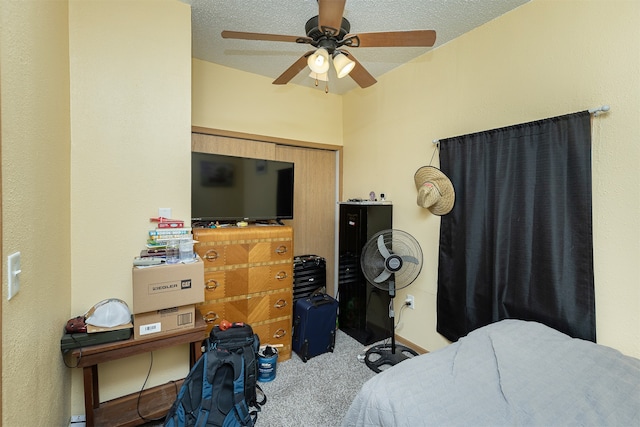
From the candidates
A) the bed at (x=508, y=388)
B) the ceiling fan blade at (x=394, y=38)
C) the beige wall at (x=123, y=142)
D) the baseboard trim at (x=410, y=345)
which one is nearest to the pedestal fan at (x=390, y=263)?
the baseboard trim at (x=410, y=345)

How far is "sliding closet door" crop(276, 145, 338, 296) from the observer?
131 inches

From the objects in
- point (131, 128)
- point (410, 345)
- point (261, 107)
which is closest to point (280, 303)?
point (410, 345)

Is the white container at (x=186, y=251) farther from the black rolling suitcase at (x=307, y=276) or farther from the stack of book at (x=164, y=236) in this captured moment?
the black rolling suitcase at (x=307, y=276)

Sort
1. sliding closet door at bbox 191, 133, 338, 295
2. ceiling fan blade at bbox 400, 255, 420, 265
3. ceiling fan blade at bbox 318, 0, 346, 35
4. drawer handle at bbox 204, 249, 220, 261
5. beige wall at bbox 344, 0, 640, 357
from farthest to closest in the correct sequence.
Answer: sliding closet door at bbox 191, 133, 338, 295
ceiling fan blade at bbox 400, 255, 420, 265
drawer handle at bbox 204, 249, 220, 261
beige wall at bbox 344, 0, 640, 357
ceiling fan blade at bbox 318, 0, 346, 35

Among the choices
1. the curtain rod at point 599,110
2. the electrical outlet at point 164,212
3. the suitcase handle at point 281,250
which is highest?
the curtain rod at point 599,110

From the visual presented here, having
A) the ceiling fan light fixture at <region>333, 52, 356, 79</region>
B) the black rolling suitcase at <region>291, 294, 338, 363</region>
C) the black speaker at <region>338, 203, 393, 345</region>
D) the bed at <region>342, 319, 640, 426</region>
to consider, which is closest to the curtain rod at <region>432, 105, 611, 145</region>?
the bed at <region>342, 319, 640, 426</region>

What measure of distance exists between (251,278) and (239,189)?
2.57ft

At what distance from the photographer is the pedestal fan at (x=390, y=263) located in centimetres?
231

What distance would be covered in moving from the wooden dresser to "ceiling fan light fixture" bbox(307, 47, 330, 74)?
1.32m

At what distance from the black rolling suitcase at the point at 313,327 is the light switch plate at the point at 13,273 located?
1.93 m

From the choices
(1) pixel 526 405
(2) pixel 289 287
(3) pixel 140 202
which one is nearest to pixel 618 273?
(1) pixel 526 405

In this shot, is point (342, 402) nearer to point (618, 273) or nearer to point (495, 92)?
point (618, 273)

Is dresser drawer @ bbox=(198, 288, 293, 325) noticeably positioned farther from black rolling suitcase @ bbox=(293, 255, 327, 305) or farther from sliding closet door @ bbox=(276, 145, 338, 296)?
sliding closet door @ bbox=(276, 145, 338, 296)

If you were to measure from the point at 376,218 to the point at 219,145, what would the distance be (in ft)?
5.61
